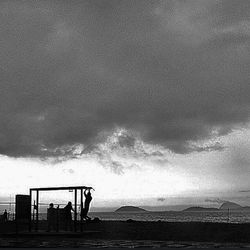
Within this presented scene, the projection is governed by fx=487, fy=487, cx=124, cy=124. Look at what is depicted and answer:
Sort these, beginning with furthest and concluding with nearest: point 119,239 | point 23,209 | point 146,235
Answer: point 146,235 < point 23,209 < point 119,239

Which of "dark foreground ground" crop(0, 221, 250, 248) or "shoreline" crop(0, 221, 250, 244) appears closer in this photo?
"dark foreground ground" crop(0, 221, 250, 248)

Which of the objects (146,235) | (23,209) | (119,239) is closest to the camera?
(119,239)

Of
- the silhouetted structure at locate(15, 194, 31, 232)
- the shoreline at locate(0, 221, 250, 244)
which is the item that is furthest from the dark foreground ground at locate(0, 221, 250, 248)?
the silhouetted structure at locate(15, 194, 31, 232)

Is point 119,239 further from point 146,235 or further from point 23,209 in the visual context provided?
point 23,209

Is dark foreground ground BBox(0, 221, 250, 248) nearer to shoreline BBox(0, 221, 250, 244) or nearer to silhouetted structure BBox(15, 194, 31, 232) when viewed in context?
shoreline BBox(0, 221, 250, 244)

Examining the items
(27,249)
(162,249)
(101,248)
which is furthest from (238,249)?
(27,249)

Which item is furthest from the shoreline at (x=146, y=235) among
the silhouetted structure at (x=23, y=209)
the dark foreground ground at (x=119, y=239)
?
the silhouetted structure at (x=23, y=209)

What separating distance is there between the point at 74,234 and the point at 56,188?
2583 millimetres

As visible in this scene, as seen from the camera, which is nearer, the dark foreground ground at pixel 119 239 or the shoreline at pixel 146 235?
the dark foreground ground at pixel 119 239

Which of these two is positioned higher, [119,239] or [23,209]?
[23,209]

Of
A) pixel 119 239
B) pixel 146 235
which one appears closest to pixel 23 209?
pixel 119 239

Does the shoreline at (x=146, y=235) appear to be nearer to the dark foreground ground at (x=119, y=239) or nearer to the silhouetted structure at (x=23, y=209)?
the dark foreground ground at (x=119, y=239)

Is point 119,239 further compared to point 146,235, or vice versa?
point 146,235

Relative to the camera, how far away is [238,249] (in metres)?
18.0
